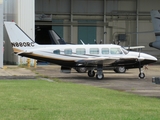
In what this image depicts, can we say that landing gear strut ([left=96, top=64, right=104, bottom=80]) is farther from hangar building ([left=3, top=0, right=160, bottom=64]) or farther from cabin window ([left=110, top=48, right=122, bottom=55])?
hangar building ([left=3, top=0, right=160, bottom=64])

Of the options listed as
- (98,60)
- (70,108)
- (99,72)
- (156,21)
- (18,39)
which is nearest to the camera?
(70,108)

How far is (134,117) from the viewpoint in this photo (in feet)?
28.8

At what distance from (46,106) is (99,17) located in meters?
44.3

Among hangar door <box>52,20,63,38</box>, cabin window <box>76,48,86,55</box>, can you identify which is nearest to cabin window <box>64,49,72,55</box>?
cabin window <box>76,48,86,55</box>

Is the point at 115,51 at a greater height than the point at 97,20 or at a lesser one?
lesser

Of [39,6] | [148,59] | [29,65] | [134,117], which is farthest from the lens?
[39,6]

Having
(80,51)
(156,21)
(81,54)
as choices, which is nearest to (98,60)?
A: (81,54)

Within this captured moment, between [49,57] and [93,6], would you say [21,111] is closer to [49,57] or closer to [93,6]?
[49,57]

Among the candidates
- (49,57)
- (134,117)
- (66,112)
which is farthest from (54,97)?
(49,57)

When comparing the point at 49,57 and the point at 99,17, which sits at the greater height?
the point at 99,17

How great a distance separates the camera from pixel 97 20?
5388cm

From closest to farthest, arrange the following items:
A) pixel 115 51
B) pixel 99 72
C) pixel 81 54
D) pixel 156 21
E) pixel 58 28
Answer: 1. pixel 99 72
2. pixel 115 51
3. pixel 81 54
4. pixel 156 21
5. pixel 58 28

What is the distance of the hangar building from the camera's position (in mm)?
52469

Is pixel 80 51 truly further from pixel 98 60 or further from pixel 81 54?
pixel 98 60
